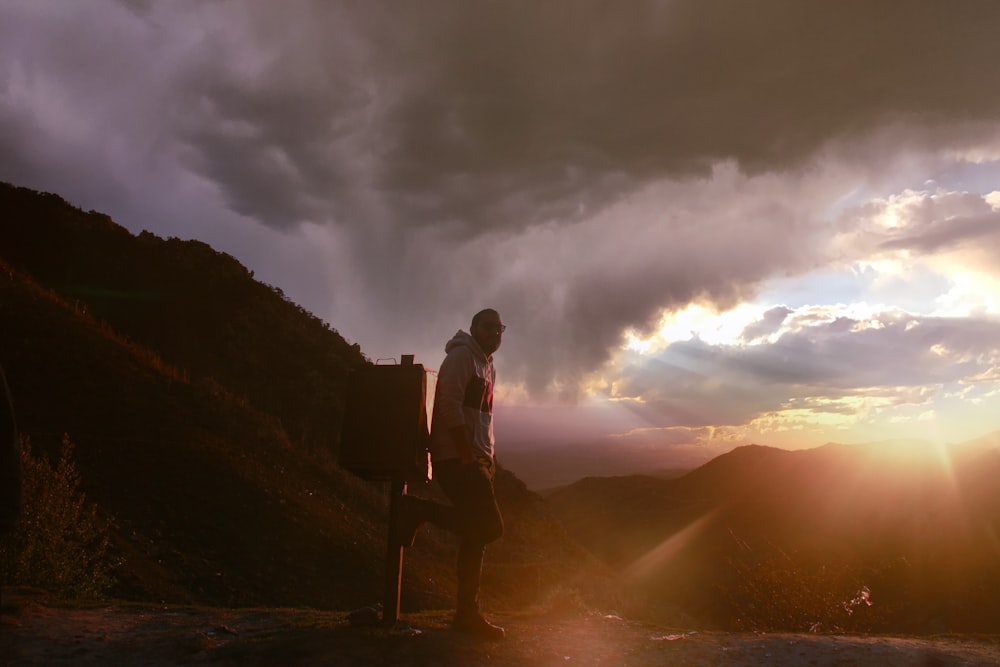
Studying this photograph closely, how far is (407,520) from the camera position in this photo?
5.70m

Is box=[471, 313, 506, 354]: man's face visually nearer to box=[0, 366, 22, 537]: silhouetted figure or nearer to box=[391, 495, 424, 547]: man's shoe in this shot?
box=[391, 495, 424, 547]: man's shoe

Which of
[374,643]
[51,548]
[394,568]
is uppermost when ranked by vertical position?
[394,568]

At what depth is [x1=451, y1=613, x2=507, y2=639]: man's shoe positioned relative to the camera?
557 cm

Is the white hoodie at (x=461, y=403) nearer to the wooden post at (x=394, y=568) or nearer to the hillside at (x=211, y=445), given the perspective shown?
the wooden post at (x=394, y=568)

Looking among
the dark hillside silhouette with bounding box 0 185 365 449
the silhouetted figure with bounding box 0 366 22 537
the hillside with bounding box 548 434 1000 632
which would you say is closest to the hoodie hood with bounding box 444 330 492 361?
the silhouetted figure with bounding box 0 366 22 537

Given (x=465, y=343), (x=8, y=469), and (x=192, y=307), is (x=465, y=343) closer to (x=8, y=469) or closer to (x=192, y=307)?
(x=8, y=469)

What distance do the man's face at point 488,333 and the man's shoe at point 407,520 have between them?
156cm

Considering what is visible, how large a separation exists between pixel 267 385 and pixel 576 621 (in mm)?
28526

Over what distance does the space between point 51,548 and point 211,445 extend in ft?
33.7

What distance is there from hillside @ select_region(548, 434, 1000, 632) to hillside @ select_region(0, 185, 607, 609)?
6.62 m

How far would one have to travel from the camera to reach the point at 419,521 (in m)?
5.76

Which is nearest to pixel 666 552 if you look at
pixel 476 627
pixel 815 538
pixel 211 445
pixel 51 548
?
pixel 815 538

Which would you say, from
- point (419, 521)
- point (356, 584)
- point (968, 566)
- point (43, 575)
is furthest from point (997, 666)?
point (968, 566)

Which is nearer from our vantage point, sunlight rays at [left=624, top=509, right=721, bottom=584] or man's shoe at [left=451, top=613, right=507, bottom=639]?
man's shoe at [left=451, top=613, right=507, bottom=639]
